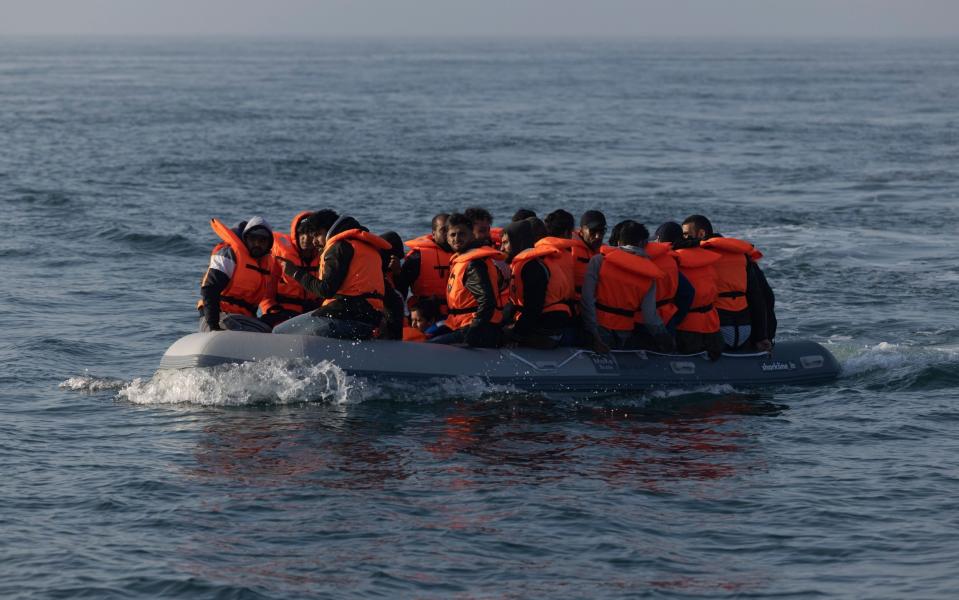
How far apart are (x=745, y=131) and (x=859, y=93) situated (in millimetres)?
18021

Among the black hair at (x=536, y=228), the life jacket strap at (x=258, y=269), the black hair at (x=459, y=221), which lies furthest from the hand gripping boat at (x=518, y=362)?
the black hair at (x=459, y=221)

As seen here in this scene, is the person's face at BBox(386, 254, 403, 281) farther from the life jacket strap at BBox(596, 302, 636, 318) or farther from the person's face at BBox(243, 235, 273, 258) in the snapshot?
the life jacket strap at BBox(596, 302, 636, 318)

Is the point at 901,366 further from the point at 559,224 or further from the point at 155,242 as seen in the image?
the point at 155,242

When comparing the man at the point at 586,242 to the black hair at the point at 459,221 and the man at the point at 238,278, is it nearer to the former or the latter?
the black hair at the point at 459,221

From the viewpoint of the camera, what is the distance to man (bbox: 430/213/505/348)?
434 inches

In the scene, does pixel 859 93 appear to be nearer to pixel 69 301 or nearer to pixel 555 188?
pixel 555 188

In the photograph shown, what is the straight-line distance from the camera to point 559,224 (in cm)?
1166

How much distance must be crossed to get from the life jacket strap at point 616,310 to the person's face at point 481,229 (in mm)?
1236

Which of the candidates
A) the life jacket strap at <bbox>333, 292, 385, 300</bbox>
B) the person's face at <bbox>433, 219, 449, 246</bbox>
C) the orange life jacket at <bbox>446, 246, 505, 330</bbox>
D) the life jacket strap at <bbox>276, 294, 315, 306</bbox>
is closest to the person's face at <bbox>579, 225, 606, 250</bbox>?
the orange life jacket at <bbox>446, 246, 505, 330</bbox>

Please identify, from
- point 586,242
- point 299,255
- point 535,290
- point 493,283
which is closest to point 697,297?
point 586,242

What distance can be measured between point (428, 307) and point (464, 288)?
2.63 feet

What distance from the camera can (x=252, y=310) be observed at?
38.4 ft

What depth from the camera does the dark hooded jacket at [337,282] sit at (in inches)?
433

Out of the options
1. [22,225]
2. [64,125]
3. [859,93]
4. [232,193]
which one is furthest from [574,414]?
[859,93]
